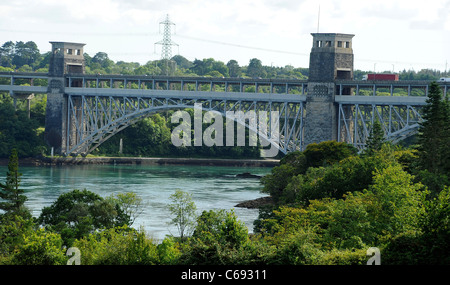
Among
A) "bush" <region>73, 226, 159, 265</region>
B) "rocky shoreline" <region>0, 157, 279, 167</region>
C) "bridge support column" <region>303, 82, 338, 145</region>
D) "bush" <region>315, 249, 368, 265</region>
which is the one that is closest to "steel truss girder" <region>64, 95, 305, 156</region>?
"bridge support column" <region>303, 82, 338, 145</region>

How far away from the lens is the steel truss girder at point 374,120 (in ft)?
234

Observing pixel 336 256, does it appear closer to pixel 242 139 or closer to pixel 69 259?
pixel 69 259

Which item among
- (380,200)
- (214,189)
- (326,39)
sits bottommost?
(214,189)

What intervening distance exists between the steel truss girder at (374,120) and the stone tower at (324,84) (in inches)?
39.1

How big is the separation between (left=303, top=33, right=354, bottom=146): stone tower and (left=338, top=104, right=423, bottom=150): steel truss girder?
0.99 metres

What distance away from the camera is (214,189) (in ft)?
231

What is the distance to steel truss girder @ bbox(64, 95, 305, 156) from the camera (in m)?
80.8

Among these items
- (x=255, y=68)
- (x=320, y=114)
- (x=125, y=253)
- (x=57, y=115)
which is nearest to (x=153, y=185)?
(x=320, y=114)

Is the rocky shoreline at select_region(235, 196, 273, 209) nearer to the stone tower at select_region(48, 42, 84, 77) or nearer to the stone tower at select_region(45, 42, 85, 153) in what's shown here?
the stone tower at select_region(45, 42, 85, 153)

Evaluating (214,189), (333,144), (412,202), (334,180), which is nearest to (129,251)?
(412,202)

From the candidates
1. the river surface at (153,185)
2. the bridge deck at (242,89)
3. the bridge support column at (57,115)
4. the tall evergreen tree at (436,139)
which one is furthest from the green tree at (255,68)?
the tall evergreen tree at (436,139)

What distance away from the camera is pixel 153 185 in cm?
7206

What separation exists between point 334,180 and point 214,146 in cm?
6635

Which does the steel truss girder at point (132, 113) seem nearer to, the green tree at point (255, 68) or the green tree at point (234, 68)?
the green tree at point (234, 68)
